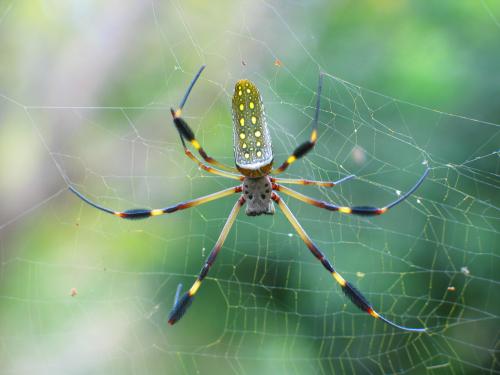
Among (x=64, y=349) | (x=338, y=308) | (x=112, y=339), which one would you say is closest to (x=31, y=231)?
(x=112, y=339)

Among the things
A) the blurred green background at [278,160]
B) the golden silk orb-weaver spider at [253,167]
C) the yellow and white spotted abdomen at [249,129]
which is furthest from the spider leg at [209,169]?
the blurred green background at [278,160]

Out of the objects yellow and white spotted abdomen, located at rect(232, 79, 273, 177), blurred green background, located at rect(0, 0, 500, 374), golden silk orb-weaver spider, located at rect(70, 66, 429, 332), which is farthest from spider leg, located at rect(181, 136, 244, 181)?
blurred green background, located at rect(0, 0, 500, 374)

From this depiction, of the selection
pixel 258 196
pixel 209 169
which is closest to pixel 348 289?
pixel 258 196

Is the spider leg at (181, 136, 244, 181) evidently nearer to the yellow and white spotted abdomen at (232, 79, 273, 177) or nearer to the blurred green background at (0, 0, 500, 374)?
the yellow and white spotted abdomen at (232, 79, 273, 177)

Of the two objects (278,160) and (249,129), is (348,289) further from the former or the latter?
(278,160)

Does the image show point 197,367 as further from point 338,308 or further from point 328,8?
point 328,8

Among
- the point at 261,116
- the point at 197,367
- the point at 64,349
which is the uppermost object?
the point at 261,116
